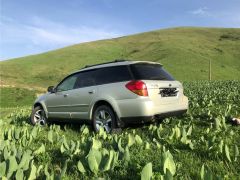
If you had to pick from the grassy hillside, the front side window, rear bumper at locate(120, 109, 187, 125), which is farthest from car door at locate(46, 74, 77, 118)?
the grassy hillside

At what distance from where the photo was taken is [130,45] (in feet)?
373

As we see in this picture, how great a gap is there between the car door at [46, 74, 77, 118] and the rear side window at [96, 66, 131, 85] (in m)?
1.27

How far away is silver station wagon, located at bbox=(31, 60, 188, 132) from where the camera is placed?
8.52m

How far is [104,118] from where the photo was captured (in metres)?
9.17

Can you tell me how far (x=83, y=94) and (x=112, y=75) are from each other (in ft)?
3.70

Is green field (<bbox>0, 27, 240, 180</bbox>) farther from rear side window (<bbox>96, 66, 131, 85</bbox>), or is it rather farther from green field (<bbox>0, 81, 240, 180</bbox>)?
rear side window (<bbox>96, 66, 131, 85</bbox>)

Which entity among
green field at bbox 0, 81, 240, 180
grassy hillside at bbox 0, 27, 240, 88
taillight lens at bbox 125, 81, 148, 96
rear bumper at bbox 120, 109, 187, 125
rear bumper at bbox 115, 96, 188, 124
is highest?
grassy hillside at bbox 0, 27, 240, 88

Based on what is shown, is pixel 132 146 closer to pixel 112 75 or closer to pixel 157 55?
pixel 112 75

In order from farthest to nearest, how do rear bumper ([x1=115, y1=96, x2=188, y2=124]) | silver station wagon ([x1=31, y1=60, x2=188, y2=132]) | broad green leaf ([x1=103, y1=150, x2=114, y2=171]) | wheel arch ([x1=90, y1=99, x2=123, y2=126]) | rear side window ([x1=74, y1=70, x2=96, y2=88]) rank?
rear side window ([x1=74, y1=70, x2=96, y2=88])
wheel arch ([x1=90, y1=99, x2=123, y2=126])
silver station wagon ([x1=31, y1=60, x2=188, y2=132])
rear bumper ([x1=115, y1=96, x2=188, y2=124])
broad green leaf ([x1=103, y1=150, x2=114, y2=171])

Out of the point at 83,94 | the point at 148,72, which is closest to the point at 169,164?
the point at 148,72

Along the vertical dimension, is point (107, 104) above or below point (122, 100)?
below

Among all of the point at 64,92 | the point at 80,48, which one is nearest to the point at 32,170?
the point at 64,92

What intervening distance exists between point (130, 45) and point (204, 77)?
156 ft

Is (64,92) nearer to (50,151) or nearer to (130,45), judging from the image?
(50,151)
